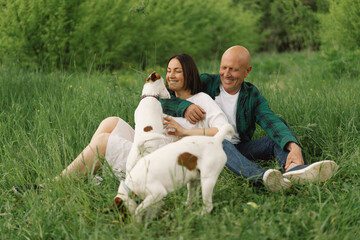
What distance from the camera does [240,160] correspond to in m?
2.79

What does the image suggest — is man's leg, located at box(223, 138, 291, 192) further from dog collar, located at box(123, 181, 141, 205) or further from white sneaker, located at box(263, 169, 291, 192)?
dog collar, located at box(123, 181, 141, 205)

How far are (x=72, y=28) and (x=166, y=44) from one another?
3352mm

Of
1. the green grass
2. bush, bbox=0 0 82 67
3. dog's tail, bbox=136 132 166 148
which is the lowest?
the green grass

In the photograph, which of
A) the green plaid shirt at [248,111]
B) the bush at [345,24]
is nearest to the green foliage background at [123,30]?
the bush at [345,24]

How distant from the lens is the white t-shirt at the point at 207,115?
287 cm

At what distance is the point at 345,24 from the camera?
25.6ft

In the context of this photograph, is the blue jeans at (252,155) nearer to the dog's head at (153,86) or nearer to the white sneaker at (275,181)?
the white sneaker at (275,181)

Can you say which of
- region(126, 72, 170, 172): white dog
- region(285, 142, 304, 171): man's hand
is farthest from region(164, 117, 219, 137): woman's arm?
region(285, 142, 304, 171): man's hand

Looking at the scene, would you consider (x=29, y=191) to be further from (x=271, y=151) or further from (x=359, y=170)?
(x=359, y=170)

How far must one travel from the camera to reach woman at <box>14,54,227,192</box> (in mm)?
2768

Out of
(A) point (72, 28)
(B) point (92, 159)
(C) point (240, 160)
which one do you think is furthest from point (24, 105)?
(A) point (72, 28)

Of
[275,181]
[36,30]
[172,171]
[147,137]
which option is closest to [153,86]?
[147,137]

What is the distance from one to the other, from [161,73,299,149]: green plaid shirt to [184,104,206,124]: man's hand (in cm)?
4

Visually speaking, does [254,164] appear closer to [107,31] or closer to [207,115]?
[207,115]
